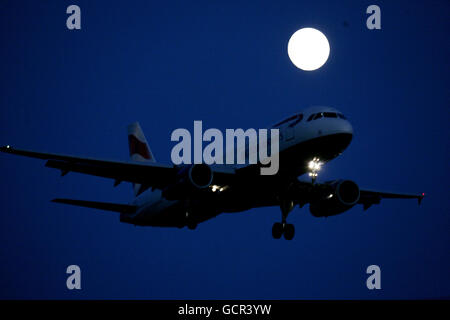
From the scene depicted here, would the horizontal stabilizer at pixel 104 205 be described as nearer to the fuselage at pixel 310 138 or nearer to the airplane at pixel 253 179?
the airplane at pixel 253 179

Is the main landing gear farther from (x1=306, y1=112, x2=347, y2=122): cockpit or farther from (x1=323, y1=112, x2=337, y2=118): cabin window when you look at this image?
(x1=323, y1=112, x2=337, y2=118): cabin window

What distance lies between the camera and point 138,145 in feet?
168

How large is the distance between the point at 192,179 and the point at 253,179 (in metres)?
3.56

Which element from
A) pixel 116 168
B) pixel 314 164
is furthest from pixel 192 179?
pixel 314 164

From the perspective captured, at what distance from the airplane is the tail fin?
39.1 ft

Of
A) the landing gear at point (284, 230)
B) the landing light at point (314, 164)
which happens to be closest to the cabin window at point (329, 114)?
the landing light at point (314, 164)

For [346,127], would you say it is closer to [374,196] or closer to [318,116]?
[318,116]

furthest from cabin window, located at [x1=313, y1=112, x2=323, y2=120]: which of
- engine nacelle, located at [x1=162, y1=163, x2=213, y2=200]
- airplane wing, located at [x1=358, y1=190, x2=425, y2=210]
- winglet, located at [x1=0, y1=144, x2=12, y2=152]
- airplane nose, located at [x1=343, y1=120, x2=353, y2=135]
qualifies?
winglet, located at [x1=0, y1=144, x2=12, y2=152]

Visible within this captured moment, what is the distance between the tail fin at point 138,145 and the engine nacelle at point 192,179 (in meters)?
20.2

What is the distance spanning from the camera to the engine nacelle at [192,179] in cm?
2872
